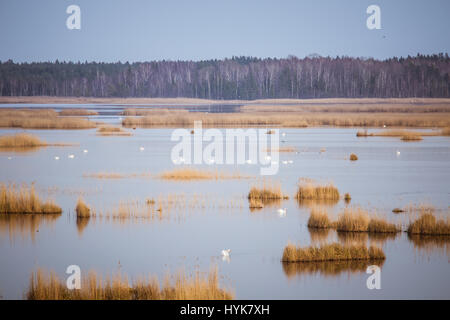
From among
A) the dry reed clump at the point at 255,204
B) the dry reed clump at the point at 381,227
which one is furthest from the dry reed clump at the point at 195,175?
the dry reed clump at the point at 381,227

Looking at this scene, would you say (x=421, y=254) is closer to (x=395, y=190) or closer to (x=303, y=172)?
(x=395, y=190)

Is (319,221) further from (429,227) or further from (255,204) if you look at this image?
(255,204)

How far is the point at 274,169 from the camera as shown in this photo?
97.5ft

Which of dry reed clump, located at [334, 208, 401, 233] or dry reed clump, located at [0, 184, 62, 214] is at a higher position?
dry reed clump, located at [0, 184, 62, 214]

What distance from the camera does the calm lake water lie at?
1305 cm

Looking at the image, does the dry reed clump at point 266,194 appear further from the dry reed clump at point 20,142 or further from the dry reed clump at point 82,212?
the dry reed clump at point 20,142

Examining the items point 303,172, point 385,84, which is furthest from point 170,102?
point 303,172

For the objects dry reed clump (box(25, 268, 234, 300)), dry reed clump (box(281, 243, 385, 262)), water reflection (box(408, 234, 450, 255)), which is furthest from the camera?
water reflection (box(408, 234, 450, 255))

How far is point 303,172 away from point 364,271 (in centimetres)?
1545

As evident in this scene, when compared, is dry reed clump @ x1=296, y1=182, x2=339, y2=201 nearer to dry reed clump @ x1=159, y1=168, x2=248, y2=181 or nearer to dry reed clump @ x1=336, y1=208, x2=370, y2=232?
dry reed clump @ x1=336, y1=208, x2=370, y2=232

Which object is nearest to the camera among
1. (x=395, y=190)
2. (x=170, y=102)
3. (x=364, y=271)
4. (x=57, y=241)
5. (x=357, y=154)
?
(x=364, y=271)

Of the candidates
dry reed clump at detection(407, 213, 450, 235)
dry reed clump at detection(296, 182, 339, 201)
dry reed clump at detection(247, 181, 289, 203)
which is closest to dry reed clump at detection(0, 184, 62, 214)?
dry reed clump at detection(247, 181, 289, 203)

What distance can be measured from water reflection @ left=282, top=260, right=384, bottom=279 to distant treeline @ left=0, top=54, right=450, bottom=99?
11511cm

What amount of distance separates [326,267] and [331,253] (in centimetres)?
32
